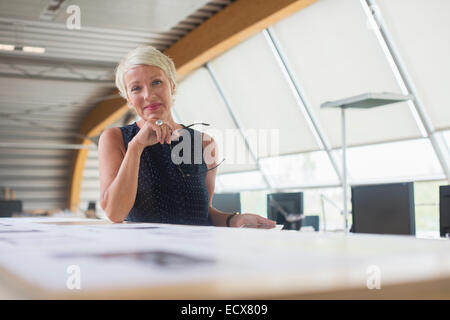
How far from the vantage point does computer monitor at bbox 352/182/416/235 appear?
3.40m

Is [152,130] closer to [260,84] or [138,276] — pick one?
[138,276]

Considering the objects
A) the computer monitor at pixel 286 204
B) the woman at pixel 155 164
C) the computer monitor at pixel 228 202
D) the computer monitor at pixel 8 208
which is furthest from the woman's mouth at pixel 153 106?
the computer monitor at pixel 8 208

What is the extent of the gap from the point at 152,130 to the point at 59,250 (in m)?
0.97

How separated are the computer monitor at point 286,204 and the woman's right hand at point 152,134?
11.1 ft

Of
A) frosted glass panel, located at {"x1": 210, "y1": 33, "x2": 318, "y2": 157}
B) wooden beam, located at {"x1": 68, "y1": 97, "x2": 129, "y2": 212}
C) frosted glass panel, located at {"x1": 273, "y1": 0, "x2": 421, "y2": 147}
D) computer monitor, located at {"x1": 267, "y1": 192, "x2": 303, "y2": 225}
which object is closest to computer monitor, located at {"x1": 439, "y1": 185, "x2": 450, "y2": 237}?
computer monitor, located at {"x1": 267, "y1": 192, "x2": 303, "y2": 225}

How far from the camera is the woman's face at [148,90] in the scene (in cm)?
175

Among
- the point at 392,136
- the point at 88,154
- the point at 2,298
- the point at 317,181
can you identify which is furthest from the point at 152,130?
the point at 88,154

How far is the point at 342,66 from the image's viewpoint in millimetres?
8219

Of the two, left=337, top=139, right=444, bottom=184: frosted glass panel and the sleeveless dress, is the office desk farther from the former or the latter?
left=337, top=139, right=444, bottom=184: frosted glass panel

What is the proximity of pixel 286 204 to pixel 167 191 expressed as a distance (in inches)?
129

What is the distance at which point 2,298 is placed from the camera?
0.41m

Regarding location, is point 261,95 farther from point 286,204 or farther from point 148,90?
point 148,90

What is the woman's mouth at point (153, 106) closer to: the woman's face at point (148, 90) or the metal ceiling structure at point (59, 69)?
the woman's face at point (148, 90)
